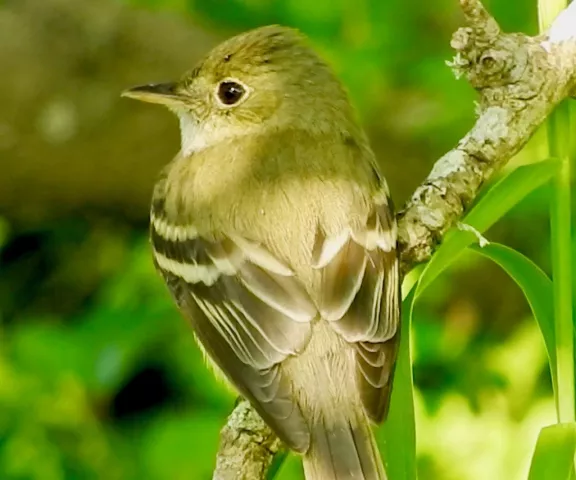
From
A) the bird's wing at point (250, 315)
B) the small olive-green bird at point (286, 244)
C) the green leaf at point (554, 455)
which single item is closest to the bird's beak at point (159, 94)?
the small olive-green bird at point (286, 244)

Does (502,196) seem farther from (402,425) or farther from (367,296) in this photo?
(402,425)

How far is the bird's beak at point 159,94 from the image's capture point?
268cm

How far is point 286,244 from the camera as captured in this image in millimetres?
2133

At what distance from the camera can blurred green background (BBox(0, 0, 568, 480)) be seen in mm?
3236

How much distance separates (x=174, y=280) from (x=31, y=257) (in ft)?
7.02

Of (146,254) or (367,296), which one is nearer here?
(367,296)

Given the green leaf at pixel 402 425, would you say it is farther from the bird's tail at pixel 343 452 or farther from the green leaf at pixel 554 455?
the green leaf at pixel 554 455

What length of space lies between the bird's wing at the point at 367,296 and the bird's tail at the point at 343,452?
0.05m

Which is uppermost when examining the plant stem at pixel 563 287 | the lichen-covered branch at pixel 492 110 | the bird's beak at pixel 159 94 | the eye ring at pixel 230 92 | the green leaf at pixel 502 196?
the bird's beak at pixel 159 94

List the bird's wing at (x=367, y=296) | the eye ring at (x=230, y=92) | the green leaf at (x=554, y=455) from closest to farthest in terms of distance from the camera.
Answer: the green leaf at (x=554, y=455)
the bird's wing at (x=367, y=296)
the eye ring at (x=230, y=92)

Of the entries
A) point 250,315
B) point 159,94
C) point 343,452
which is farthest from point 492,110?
point 159,94

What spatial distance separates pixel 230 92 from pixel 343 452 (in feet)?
3.46

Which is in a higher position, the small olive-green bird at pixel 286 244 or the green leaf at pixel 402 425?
the small olive-green bird at pixel 286 244

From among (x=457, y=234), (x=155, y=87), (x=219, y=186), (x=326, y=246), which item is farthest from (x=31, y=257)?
(x=457, y=234)
